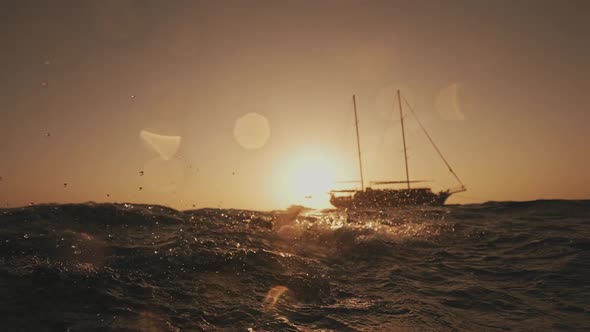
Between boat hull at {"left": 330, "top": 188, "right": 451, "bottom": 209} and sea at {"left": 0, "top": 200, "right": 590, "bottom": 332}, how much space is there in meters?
65.7

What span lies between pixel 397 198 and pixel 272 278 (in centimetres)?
7646

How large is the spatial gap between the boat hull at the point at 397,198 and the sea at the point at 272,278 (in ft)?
215

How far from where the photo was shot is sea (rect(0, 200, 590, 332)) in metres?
6.50

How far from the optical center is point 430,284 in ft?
31.1

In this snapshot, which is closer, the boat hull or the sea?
the sea

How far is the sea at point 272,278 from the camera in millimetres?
6496

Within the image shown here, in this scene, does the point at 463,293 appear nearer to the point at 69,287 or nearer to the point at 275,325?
the point at 275,325

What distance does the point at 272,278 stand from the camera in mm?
8938

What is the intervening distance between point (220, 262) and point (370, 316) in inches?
179

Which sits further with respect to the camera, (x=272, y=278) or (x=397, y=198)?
(x=397, y=198)

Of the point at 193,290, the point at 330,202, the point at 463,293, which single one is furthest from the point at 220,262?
the point at 330,202

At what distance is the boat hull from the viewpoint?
79562 mm

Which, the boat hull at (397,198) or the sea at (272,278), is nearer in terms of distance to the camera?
the sea at (272,278)

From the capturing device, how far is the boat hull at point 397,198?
79.6 metres
